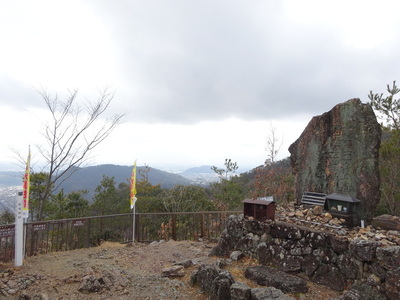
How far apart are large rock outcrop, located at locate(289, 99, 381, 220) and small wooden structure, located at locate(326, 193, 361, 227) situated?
16.5 inches

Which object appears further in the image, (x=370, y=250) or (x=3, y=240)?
(x=3, y=240)

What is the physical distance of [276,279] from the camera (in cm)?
453

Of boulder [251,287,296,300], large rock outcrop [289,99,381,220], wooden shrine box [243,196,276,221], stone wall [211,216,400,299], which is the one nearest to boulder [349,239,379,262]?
stone wall [211,216,400,299]


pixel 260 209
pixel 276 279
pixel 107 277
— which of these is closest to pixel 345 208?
pixel 260 209

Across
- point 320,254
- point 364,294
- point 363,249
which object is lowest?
point 364,294

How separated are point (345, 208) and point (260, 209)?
5.93 ft

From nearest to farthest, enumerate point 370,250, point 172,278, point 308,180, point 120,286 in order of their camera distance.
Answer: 1. point 370,250
2. point 120,286
3. point 172,278
4. point 308,180

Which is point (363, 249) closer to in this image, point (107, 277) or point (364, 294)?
point (364, 294)

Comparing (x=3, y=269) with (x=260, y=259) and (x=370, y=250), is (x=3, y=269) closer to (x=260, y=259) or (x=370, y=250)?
(x=260, y=259)

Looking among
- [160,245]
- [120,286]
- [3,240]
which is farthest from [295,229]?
[3,240]

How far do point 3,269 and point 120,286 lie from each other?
9.09ft

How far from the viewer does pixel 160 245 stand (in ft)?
26.7

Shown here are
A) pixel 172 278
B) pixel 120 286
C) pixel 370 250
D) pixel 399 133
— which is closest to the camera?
pixel 370 250

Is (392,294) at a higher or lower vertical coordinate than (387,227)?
lower
